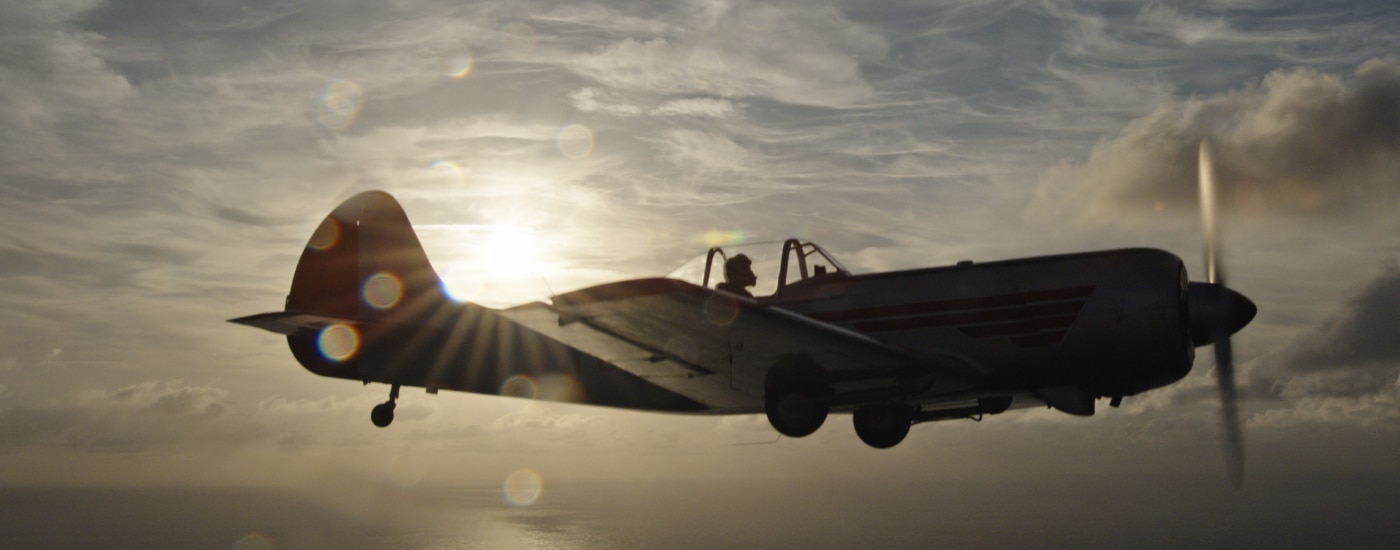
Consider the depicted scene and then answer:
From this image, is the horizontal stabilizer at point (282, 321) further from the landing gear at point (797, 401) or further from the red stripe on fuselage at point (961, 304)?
the red stripe on fuselage at point (961, 304)

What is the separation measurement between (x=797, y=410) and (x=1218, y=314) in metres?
4.73

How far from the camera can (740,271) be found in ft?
34.2

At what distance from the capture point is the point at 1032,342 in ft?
30.3

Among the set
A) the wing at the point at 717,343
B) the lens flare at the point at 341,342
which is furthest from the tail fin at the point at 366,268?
the wing at the point at 717,343

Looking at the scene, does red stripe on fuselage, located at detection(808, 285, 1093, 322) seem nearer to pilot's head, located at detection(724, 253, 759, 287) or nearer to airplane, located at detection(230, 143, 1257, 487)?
airplane, located at detection(230, 143, 1257, 487)

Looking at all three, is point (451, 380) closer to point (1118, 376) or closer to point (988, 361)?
point (988, 361)

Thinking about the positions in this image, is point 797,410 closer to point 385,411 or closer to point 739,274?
point 739,274

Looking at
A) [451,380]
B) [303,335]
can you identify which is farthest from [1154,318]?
[303,335]

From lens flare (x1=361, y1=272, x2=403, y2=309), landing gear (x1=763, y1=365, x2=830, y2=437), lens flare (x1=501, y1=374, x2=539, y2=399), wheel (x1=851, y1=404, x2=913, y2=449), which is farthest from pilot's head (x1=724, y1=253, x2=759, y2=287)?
lens flare (x1=361, y1=272, x2=403, y2=309)

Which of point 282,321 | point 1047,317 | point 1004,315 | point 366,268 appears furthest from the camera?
point 366,268

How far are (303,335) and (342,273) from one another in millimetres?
1227

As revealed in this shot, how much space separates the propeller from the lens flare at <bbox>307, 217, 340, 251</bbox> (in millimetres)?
12188

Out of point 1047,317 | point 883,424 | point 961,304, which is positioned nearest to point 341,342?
point 883,424

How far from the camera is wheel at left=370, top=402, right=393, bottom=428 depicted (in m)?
A: 11.8
